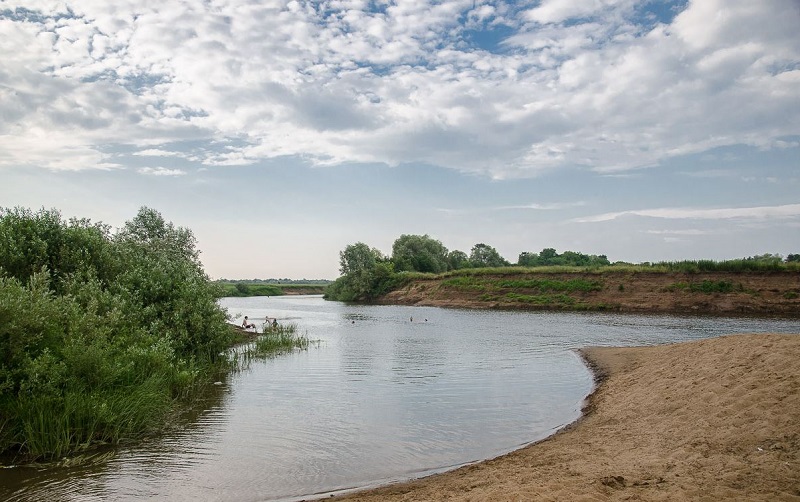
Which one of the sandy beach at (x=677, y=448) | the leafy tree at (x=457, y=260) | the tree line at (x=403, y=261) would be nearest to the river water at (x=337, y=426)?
the sandy beach at (x=677, y=448)

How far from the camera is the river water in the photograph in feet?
31.7

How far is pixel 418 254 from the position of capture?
12006 centimetres

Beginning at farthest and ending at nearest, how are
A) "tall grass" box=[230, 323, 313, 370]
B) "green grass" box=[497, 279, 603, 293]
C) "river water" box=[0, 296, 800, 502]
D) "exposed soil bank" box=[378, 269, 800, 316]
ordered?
"green grass" box=[497, 279, 603, 293] → "exposed soil bank" box=[378, 269, 800, 316] → "tall grass" box=[230, 323, 313, 370] → "river water" box=[0, 296, 800, 502]

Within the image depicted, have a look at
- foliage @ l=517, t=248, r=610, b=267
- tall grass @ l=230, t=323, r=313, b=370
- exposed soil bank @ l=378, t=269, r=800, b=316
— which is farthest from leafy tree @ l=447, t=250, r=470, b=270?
tall grass @ l=230, t=323, r=313, b=370

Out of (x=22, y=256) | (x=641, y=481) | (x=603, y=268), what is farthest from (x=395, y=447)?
(x=603, y=268)

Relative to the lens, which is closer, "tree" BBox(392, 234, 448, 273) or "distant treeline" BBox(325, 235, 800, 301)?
"distant treeline" BBox(325, 235, 800, 301)

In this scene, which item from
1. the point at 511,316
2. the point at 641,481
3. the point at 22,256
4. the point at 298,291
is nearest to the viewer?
the point at 641,481

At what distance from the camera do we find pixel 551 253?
156 metres

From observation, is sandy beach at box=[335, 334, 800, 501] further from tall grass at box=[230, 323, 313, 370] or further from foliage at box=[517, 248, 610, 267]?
foliage at box=[517, 248, 610, 267]

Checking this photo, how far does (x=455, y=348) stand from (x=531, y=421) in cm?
1567

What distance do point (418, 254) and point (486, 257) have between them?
35.9 metres

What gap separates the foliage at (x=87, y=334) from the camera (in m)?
10.6

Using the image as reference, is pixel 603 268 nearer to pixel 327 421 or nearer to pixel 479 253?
pixel 327 421

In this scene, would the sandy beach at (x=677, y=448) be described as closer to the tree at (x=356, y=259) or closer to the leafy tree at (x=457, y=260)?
the tree at (x=356, y=259)
